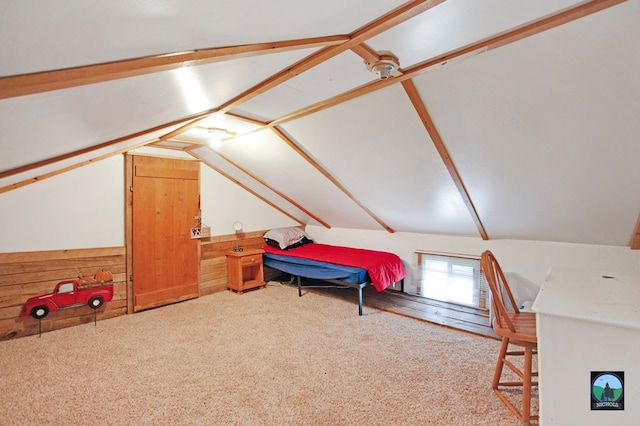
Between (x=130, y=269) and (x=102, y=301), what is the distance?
44cm

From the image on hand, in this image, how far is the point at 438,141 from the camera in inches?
92.2

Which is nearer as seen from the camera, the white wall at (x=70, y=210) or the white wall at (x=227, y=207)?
the white wall at (x=70, y=210)

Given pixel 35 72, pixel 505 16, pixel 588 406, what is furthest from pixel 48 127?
pixel 588 406

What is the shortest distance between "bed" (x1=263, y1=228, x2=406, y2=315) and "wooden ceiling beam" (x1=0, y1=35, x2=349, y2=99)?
2755mm

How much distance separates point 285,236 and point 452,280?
255 cm

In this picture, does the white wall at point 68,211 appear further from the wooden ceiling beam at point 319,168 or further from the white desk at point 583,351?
the white desk at point 583,351

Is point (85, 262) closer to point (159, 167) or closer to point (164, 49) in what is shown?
point (159, 167)

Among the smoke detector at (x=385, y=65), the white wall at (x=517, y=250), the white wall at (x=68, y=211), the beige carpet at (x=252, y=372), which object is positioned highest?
the smoke detector at (x=385, y=65)

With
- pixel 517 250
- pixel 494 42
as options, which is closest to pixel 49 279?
pixel 494 42

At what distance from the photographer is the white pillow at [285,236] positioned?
4738 mm

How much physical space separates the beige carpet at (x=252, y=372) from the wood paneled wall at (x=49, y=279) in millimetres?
129

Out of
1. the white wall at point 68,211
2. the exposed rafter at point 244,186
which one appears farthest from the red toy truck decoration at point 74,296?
the exposed rafter at point 244,186

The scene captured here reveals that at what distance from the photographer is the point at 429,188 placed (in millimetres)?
3004

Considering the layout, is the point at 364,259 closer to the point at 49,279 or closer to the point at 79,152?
the point at 79,152
